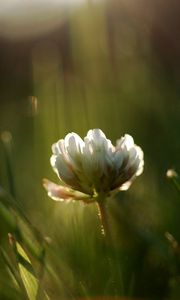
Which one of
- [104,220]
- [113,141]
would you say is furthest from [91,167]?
[113,141]

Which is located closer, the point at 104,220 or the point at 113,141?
the point at 104,220

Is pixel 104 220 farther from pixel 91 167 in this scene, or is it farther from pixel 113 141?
pixel 113 141

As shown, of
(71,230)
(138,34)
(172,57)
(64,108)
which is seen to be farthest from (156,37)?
(71,230)

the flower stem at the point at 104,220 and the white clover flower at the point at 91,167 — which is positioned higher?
the white clover flower at the point at 91,167

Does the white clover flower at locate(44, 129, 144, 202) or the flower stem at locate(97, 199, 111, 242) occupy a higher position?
the white clover flower at locate(44, 129, 144, 202)

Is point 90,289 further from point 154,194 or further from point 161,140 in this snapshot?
point 161,140
